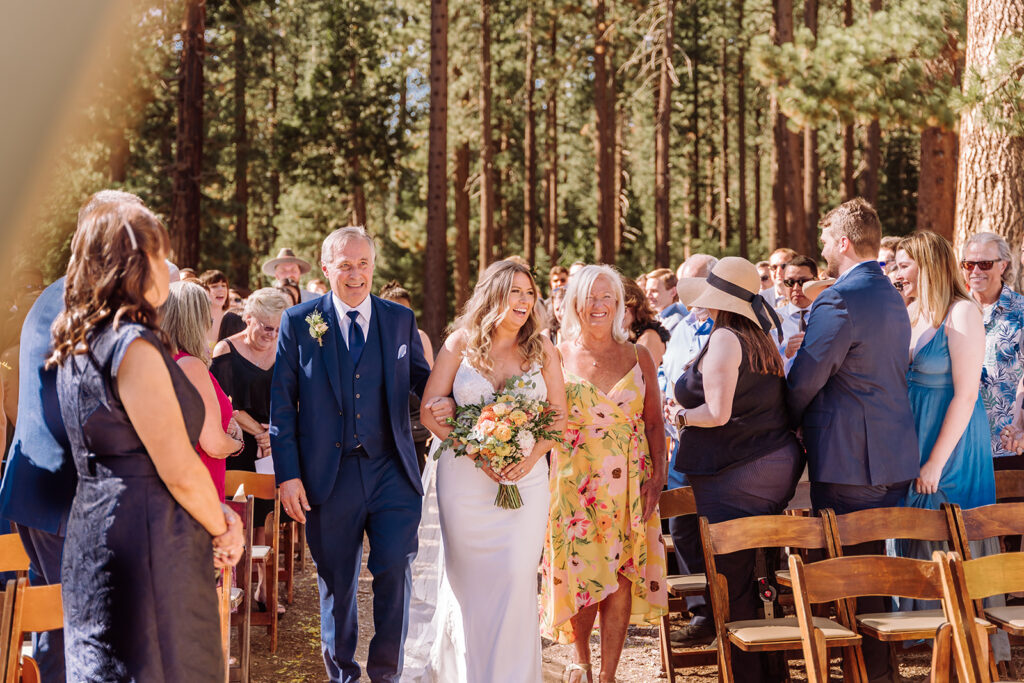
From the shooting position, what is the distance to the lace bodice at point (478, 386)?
5.04 metres

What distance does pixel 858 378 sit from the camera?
5.01m

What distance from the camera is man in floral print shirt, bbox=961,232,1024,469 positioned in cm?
604

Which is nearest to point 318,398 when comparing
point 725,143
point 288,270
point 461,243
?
point 288,270

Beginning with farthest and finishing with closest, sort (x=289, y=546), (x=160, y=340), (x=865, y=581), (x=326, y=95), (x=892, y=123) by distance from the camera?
1. (x=326, y=95)
2. (x=892, y=123)
3. (x=289, y=546)
4. (x=865, y=581)
5. (x=160, y=340)

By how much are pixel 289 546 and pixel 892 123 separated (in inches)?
379

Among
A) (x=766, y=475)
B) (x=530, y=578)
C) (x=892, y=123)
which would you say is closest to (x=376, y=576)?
(x=530, y=578)

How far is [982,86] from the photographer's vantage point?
25.5ft

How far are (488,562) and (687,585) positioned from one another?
1234 millimetres

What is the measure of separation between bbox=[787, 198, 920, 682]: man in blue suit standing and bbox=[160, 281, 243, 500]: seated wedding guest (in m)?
2.81

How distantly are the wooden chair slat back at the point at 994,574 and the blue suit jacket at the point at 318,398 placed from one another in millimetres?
→ 2515

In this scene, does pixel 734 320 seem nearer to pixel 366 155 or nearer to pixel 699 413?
pixel 699 413

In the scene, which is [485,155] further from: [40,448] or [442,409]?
[40,448]

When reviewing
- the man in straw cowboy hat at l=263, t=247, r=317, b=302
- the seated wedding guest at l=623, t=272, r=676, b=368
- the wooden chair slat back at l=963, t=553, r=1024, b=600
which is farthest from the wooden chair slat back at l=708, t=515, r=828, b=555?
the man in straw cowboy hat at l=263, t=247, r=317, b=302

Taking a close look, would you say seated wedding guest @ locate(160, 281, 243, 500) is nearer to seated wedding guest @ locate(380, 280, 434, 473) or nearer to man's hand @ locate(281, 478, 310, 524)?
man's hand @ locate(281, 478, 310, 524)
